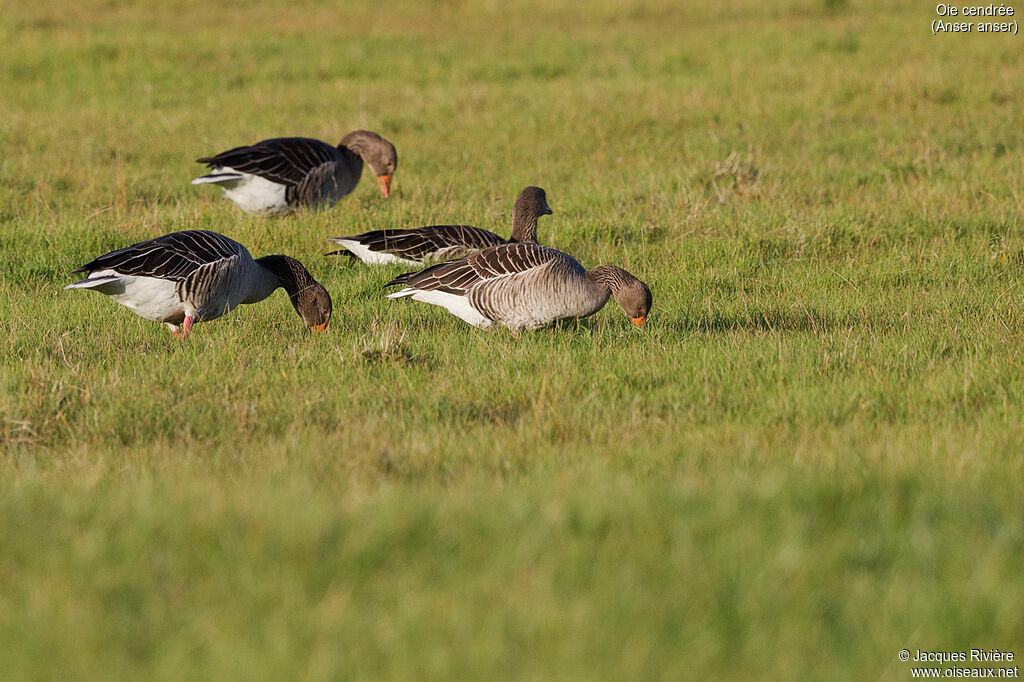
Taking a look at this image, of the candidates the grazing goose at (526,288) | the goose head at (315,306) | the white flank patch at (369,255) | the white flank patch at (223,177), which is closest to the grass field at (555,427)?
the white flank patch at (369,255)

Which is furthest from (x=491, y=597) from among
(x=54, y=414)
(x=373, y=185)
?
(x=373, y=185)

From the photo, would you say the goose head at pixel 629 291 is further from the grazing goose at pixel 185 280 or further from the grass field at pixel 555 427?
the grazing goose at pixel 185 280

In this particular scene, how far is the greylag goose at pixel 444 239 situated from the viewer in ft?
35.0

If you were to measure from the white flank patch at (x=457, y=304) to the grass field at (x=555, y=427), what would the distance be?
0.17 m

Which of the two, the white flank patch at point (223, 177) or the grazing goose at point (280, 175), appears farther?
the grazing goose at point (280, 175)

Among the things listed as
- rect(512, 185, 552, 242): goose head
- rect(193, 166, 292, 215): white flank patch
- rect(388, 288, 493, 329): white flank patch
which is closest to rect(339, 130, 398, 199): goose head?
rect(193, 166, 292, 215): white flank patch

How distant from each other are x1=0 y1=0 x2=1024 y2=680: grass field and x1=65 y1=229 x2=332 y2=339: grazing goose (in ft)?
1.24

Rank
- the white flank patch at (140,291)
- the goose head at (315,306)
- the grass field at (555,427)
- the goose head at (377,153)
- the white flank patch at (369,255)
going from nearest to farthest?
the grass field at (555,427) → the white flank patch at (140,291) → the goose head at (315,306) → the white flank patch at (369,255) → the goose head at (377,153)

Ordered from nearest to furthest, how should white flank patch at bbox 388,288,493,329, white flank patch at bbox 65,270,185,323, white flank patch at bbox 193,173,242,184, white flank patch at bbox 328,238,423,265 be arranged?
white flank patch at bbox 65,270,185,323
white flank patch at bbox 388,288,493,329
white flank patch at bbox 328,238,423,265
white flank patch at bbox 193,173,242,184

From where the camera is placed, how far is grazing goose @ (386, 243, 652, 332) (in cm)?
818

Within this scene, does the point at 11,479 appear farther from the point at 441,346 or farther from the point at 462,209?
the point at 462,209

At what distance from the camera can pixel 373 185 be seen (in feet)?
52.8

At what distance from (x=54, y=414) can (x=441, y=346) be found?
116 inches

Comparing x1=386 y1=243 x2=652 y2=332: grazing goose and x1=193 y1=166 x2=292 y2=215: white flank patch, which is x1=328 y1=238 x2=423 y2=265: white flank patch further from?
x1=386 y1=243 x2=652 y2=332: grazing goose
